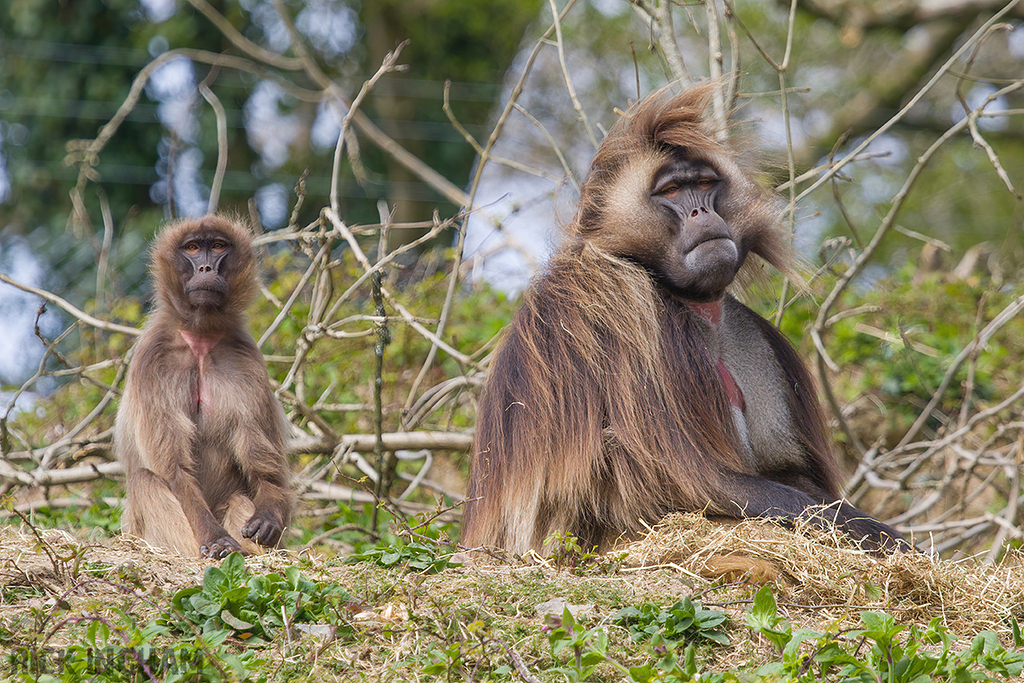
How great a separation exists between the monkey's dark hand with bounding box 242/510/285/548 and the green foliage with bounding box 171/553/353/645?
1.04 metres

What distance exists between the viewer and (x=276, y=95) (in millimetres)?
13688

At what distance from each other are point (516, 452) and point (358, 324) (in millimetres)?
3491

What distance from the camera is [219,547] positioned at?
3.86 meters

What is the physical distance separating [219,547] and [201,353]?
1.01 metres

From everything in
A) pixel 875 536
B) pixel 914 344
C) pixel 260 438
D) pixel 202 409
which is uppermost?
pixel 914 344

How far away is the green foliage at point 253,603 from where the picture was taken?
9.12 feet

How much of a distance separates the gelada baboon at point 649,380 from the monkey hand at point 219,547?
0.90 meters

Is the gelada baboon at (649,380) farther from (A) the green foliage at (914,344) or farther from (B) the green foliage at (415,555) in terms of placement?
(A) the green foliage at (914,344)

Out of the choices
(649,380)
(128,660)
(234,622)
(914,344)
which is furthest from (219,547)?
(914,344)

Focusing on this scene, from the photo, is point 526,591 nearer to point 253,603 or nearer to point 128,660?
point 253,603

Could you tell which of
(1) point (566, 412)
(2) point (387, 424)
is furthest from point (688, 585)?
(2) point (387, 424)

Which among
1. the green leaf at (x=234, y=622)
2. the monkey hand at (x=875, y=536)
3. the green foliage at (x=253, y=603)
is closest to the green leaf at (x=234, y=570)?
the green foliage at (x=253, y=603)

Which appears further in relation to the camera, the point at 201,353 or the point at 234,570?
the point at 201,353

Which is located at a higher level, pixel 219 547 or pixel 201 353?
pixel 201 353
